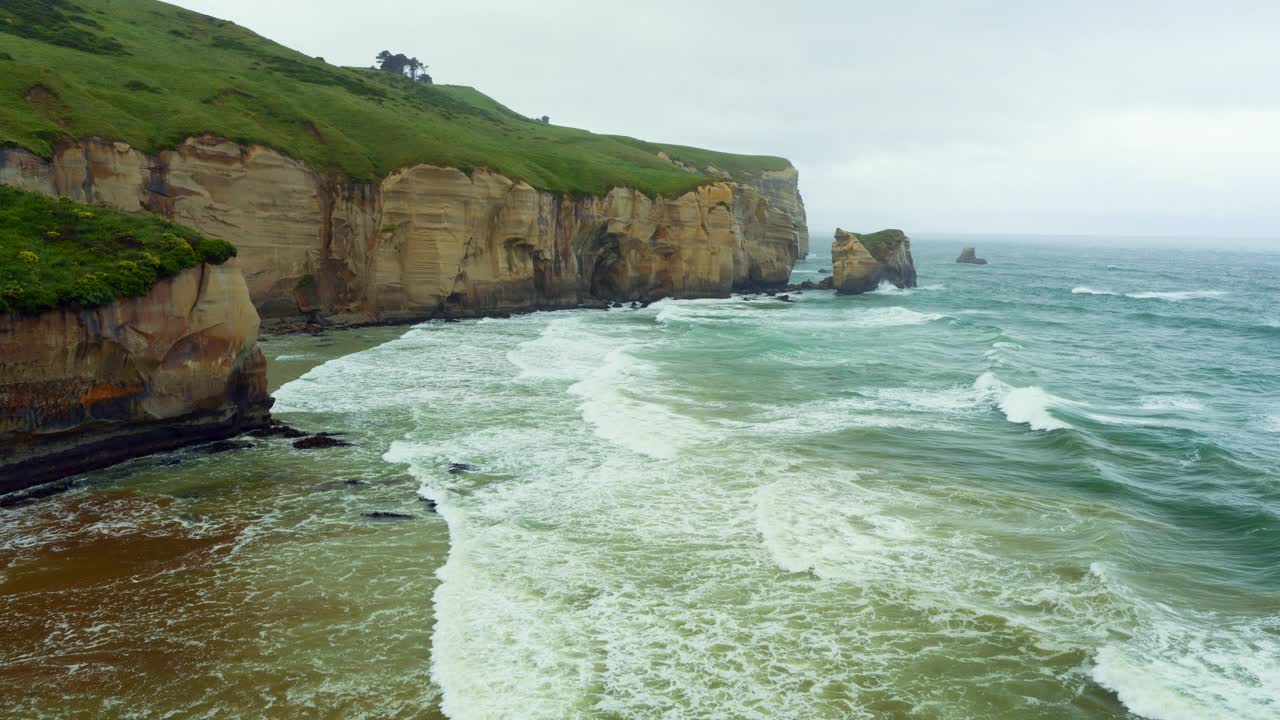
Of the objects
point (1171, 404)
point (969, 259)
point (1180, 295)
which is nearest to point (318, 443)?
point (1171, 404)

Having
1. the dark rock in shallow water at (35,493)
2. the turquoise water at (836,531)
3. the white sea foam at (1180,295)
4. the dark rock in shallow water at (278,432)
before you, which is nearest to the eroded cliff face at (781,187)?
the white sea foam at (1180,295)

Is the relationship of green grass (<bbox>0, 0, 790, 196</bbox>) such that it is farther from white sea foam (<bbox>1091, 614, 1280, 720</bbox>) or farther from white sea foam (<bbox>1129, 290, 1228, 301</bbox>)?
white sea foam (<bbox>1129, 290, 1228, 301</bbox>)

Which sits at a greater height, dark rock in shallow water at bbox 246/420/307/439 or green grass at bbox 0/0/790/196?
green grass at bbox 0/0/790/196

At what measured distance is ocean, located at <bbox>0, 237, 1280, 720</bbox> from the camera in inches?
462

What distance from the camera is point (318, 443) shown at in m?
23.4

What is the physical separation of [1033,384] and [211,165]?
135 ft

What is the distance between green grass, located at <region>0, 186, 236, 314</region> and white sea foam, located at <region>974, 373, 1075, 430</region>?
87.0 feet

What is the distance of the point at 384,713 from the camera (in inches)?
432

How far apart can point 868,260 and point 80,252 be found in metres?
69.1

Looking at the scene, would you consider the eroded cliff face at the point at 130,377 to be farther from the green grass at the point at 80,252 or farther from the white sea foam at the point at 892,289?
the white sea foam at the point at 892,289

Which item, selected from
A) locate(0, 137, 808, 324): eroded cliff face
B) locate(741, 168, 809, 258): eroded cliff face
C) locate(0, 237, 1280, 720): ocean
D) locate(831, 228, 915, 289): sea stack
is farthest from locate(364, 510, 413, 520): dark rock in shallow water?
locate(741, 168, 809, 258): eroded cliff face

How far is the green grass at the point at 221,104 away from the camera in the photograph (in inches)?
1518

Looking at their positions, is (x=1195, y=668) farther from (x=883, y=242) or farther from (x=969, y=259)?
(x=969, y=259)

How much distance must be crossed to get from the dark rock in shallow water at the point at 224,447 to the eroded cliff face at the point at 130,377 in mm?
491
